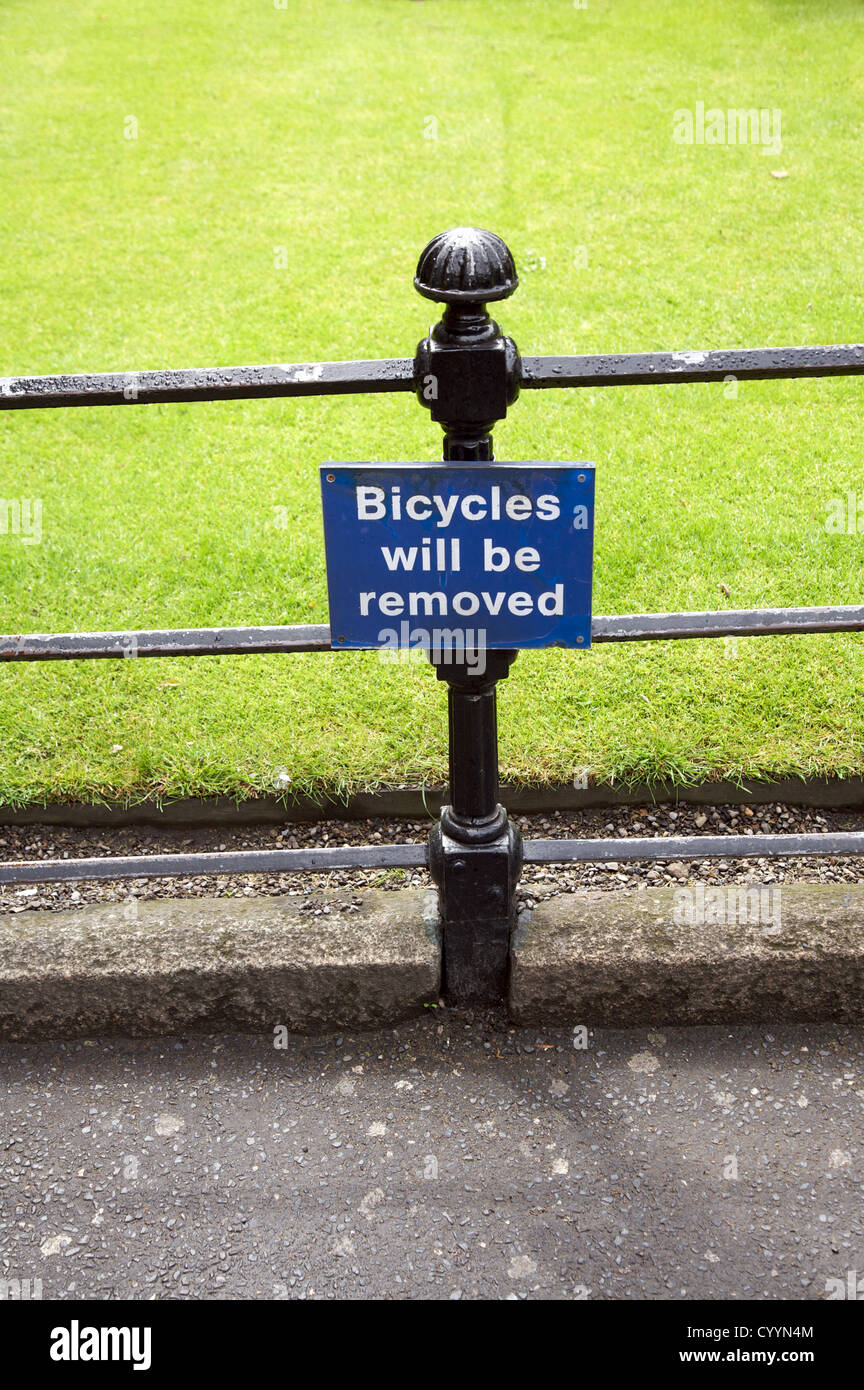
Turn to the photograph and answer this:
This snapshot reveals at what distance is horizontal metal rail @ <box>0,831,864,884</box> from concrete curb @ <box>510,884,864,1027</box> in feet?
0.32

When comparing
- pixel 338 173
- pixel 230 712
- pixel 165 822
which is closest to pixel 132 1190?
pixel 165 822

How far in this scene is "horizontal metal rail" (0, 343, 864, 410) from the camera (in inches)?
74.1

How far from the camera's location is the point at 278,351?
5.27 metres

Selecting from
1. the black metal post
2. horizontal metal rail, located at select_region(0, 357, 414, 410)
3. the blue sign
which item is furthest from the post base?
horizontal metal rail, located at select_region(0, 357, 414, 410)

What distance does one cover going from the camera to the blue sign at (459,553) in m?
1.84

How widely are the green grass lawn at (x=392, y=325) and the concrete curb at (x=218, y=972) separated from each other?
743 mm

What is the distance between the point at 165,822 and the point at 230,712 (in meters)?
0.39

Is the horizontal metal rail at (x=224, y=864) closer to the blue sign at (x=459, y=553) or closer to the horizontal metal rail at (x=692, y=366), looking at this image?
the blue sign at (x=459, y=553)

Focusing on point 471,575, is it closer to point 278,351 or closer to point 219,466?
point 219,466

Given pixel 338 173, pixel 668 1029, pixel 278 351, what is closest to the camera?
pixel 668 1029

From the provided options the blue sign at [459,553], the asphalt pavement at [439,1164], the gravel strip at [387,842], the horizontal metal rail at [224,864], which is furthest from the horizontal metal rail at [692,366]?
the asphalt pavement at [439,1164]

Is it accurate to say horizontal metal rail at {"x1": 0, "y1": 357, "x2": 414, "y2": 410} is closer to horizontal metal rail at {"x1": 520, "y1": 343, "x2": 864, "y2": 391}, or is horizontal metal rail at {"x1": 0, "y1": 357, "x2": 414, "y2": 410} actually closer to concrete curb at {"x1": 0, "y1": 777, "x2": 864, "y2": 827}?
horizontal metal rail at {"x1": 520, "y1": 343, "x2": 864, "y2": 391}

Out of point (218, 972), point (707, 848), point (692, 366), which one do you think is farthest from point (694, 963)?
point (692, 366)

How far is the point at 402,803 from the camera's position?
9.87 ft
